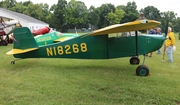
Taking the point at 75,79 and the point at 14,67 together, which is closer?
the point at 75,79

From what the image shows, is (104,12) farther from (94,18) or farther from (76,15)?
(76,15)

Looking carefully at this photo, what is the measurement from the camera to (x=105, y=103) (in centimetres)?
413

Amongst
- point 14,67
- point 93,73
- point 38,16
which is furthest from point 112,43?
point 38,16

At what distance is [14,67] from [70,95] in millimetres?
4100

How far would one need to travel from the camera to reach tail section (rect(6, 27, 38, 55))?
24.1 feet

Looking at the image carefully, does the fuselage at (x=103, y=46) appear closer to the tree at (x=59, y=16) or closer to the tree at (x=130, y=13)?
the tree at (x=59, y=16)

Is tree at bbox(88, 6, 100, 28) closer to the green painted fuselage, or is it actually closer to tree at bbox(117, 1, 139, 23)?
tree at bbox(117, 1, 139, 23)

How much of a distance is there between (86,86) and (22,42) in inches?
146

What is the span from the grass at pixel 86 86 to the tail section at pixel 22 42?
81 centimetres

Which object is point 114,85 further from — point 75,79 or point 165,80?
point 165,80

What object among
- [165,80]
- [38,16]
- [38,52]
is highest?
[38,16]

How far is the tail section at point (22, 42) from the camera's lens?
733cm

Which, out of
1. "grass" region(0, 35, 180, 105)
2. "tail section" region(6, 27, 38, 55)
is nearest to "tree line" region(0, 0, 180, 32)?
"tail section" region(6, 27, 38, 55)

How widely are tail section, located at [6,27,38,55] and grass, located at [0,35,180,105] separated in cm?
81
